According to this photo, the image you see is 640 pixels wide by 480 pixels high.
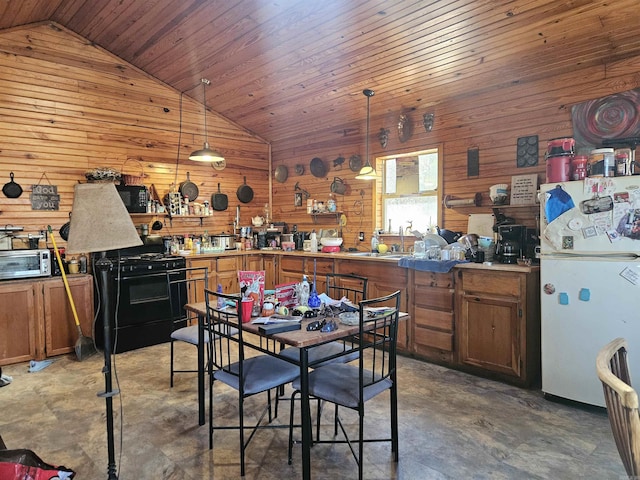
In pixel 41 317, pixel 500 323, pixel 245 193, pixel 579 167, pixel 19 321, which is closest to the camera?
pixel 579 167

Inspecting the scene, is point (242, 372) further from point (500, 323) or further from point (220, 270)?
point (220, 270)

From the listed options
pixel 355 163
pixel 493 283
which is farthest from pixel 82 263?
pixel 493 283

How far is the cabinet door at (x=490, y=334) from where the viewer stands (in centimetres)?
314

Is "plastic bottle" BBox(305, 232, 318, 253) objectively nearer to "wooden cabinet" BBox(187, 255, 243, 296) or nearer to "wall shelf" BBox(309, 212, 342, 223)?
"wall shelf" BBox(309, 212, 342, 223)

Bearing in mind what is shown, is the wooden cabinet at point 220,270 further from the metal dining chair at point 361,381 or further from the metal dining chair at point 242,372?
the metal dining chair at point 361,381

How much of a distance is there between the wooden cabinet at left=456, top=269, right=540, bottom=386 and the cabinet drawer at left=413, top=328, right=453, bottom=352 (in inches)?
4.0

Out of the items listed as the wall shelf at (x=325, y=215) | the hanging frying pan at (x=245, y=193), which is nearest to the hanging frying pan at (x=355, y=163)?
the wall shelf at (x=325, y=215)

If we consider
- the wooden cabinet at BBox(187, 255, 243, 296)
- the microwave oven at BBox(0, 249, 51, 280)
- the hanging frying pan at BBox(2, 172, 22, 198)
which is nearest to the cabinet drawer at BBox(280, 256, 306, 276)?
the wooden cabinet at BBox(187, 255, 243, 296)

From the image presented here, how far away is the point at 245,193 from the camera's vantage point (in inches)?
237

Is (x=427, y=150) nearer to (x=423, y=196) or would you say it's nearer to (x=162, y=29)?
(x=423, y=196)

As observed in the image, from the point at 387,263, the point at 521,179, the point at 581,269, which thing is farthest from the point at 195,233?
the point at 581,269

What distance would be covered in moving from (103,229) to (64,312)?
9.39ft

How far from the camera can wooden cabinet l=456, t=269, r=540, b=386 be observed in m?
3.10

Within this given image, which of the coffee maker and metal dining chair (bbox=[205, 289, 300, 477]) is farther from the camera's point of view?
the coffee maker
